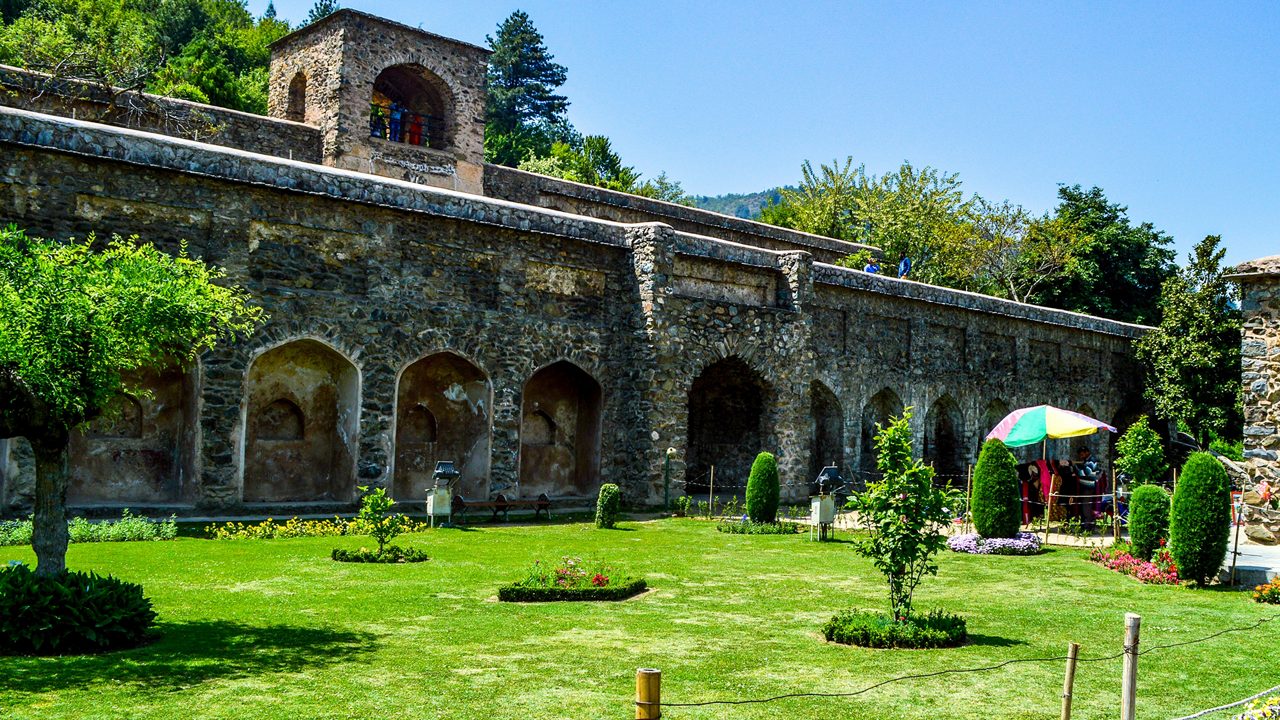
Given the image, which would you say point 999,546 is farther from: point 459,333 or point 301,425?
point 301,425

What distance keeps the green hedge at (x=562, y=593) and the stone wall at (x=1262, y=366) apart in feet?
37.5

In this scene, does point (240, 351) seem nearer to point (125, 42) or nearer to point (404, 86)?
point (404, 86)

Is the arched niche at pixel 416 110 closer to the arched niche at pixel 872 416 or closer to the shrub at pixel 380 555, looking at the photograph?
the arched niche at pixel 872 416

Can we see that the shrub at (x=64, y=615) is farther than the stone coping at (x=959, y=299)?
No

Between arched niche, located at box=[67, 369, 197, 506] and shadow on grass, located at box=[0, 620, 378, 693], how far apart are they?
874 cm

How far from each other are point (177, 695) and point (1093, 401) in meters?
30.1

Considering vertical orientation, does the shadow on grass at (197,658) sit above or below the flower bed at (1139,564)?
below

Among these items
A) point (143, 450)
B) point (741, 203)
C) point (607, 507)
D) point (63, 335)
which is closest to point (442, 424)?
point (607, 507)

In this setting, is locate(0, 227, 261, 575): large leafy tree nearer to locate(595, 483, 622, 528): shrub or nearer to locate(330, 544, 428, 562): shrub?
locate(330, 544, 428, 562): shrub

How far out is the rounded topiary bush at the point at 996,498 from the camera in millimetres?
17000

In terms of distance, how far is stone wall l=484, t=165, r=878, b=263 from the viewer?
91.0 feet

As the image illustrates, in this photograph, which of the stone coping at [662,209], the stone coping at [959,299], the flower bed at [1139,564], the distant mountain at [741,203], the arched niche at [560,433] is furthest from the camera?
the distant mountain at [741,203]

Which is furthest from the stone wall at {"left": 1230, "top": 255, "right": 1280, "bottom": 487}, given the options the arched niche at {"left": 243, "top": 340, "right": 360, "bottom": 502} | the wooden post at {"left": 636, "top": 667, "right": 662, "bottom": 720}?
the wooden post at {"left": 636, "top": 667, "right": 662, "bottom": 720}

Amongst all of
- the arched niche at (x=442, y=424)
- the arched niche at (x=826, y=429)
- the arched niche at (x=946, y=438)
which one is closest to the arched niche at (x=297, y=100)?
the arched niche at (x=442, y=424)
